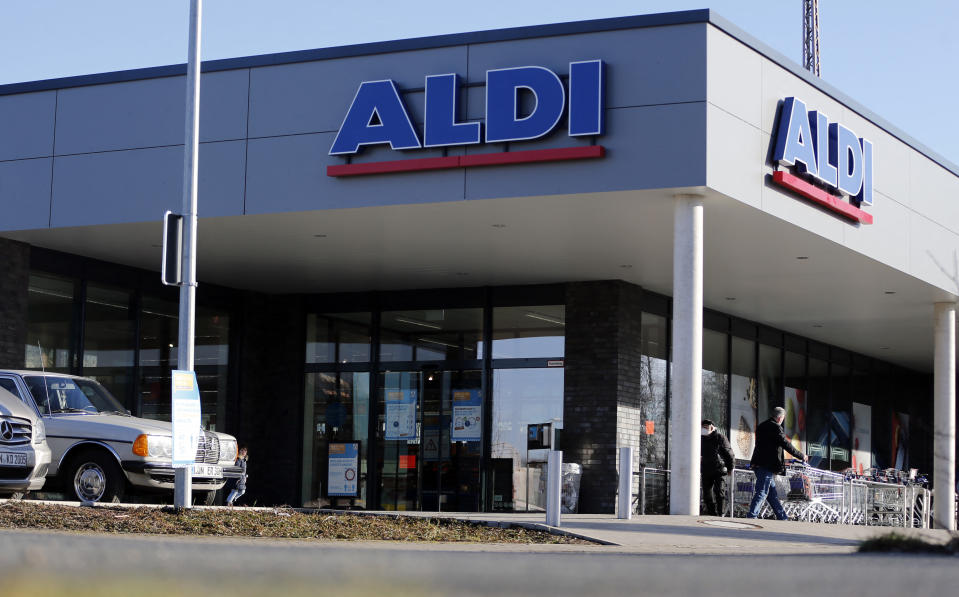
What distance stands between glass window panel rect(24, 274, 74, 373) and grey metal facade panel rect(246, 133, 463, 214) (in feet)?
15.7

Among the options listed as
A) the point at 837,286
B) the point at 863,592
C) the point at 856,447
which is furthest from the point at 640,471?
the point at 863,592

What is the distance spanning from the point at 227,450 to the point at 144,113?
537cm

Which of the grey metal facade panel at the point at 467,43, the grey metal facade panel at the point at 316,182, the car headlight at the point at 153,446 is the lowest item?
the car headlight at the point at 153,446

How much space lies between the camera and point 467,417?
80.8 feet

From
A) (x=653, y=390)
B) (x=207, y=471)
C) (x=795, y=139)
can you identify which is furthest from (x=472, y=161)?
(x=653, y=390)

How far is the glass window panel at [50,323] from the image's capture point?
2180 cm

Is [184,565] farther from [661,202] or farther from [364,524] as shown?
[661,202]

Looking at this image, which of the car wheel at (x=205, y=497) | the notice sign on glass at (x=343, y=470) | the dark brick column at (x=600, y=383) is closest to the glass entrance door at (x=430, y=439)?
the notice sign on glass at (x=343, y=470)

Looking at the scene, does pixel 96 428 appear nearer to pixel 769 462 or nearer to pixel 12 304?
pixel 12 304

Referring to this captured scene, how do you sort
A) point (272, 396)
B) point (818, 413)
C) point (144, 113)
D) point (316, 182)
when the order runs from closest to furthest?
point (316, 182) < point (144, 113) < point (272, 396) < point (818, 413)

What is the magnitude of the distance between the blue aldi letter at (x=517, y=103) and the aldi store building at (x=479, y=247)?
0.03 meters

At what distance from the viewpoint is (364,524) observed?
47.1ft

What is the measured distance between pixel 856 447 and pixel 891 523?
9377 millimetres

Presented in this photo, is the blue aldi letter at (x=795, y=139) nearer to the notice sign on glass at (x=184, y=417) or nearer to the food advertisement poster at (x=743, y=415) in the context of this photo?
→ the notice sign on glass at (x=184, y=417)
